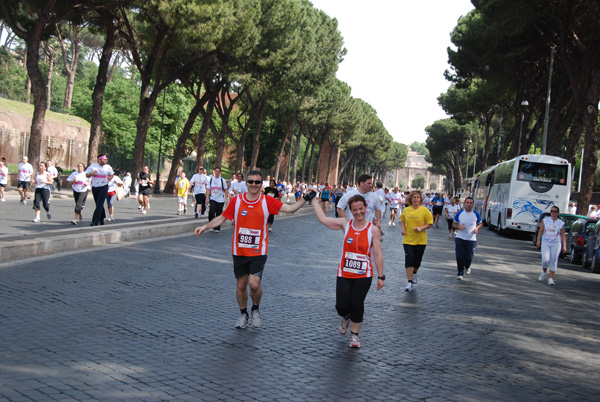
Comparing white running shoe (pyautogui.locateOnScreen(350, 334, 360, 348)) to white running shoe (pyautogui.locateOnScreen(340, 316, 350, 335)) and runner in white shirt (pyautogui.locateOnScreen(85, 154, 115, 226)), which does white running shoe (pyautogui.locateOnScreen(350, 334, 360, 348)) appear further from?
runner in white shirt (pyautogui.locateOnScreen(85, 154, 115, 226))

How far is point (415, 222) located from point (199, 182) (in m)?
10.9

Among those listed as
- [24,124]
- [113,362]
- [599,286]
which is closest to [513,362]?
[113,362]

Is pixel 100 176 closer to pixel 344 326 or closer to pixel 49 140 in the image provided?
pixel 344 326

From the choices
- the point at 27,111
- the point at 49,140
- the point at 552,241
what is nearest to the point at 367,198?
the point at 552,241

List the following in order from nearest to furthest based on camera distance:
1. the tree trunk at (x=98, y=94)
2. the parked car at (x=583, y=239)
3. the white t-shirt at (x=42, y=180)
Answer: the white t-shirt at (x=42, y=180) → the parked car at (x=583, y=239) → the tree trunk at (x=98, y=94)

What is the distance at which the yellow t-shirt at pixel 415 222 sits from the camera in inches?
414

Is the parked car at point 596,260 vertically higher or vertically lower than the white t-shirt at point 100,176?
lower

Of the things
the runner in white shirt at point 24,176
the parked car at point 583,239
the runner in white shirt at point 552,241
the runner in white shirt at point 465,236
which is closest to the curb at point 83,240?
the runner in white shirt at point 465,236

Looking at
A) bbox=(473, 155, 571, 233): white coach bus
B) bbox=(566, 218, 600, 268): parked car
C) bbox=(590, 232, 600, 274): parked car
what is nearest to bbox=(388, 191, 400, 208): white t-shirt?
bbox=(473, 155, 571, 233): white coach bus

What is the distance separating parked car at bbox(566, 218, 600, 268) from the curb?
34.4 ft

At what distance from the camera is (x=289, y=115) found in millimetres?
54500

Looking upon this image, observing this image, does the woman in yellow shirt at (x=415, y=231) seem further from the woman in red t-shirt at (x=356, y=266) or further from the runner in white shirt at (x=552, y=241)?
the woman in red t-shirt at (x=356, y=266)

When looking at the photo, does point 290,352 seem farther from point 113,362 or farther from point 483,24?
point 483,24

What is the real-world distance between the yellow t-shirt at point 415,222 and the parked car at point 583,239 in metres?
8.84
